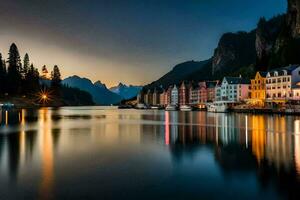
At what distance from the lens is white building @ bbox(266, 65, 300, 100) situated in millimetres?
126875

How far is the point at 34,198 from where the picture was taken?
52.7 feet

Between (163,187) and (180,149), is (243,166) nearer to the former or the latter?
(163,187)

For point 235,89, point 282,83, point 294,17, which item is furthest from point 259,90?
point 294,17

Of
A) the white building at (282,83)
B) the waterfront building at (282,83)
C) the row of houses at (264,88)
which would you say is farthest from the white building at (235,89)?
the white building at (282,83)

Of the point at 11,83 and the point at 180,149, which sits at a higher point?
the point at 11,83

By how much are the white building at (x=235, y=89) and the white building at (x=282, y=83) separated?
63.6ft

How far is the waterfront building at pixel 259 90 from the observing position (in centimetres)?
14488

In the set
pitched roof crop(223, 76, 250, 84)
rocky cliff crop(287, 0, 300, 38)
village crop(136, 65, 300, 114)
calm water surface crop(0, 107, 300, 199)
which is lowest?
calm water surface crop(0, 107, 300, 199)

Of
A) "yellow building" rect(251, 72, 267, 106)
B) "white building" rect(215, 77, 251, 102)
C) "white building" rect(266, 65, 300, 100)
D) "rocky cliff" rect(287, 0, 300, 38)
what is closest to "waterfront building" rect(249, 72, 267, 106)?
"yellow building" rect(251, 72, 267, 106)

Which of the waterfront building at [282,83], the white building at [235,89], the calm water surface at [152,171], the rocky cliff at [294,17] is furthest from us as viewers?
the rocky cliff at [294,17]

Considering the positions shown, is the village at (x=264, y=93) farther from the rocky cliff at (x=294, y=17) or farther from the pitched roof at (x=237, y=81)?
the rocky cliff at (x=294, y=17)

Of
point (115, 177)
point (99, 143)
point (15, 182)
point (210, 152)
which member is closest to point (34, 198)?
point (15, 182)

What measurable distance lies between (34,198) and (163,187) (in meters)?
6.49

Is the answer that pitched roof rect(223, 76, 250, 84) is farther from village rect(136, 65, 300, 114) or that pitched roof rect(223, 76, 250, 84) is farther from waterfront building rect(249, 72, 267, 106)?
waterfront building rect(249, 72, 267, 106)
